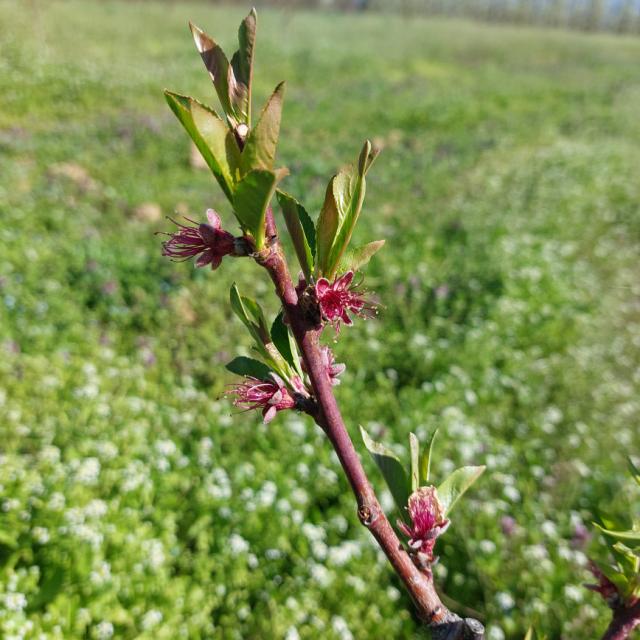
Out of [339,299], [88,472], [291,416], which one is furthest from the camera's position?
[291,416]

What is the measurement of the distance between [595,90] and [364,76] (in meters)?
8.87

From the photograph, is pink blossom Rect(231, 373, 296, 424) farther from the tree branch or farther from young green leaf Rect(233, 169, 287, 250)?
young green leaf Rect(233, 169, 287, 250)

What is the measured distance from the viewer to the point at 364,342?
4.92 metres

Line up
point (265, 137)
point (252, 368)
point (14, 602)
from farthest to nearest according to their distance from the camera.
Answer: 1. point (14, 602)
2. point (252, 368)
3. point (265, 137)

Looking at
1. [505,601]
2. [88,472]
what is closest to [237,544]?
[88,472]

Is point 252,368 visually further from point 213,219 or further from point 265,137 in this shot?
point 265,137

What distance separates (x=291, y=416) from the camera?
13.0 ft

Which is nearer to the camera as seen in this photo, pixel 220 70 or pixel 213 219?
pixel 220 70

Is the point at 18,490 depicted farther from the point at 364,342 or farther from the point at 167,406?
the point at 364,342

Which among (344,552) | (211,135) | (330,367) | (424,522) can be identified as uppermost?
(211,135)

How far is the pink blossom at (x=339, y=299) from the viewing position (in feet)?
2.77

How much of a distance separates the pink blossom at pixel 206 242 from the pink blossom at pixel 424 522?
55 cm

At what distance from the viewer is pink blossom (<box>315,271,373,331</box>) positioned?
2.77 ft

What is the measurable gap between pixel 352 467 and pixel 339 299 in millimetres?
276
